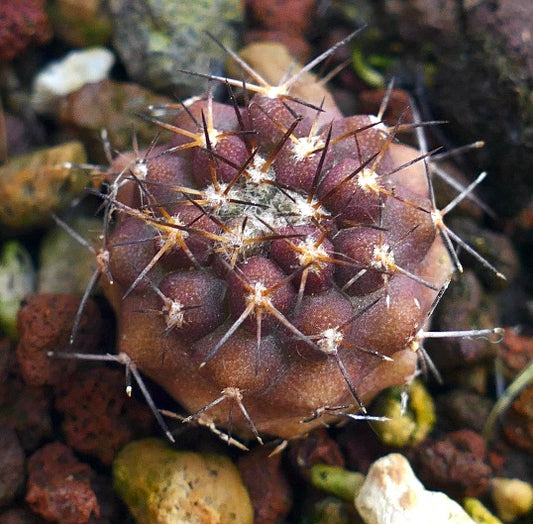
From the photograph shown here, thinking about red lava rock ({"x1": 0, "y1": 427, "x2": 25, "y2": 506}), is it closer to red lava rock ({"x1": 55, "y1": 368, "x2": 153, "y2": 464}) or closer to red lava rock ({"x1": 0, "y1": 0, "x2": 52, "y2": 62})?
red lava rock ({"x1": 55, "y1": 368, "x2": 153, "y2": 464})

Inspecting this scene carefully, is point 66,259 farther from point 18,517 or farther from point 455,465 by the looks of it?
point 455,465

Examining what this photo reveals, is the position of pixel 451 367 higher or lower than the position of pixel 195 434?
higher

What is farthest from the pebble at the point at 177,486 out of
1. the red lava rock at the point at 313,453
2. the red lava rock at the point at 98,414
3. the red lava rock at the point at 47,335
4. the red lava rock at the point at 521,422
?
the red lava rock at the point at 521,422

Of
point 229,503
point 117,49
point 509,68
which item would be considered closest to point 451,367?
point 229,503

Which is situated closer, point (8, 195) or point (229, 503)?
point (229, 503)

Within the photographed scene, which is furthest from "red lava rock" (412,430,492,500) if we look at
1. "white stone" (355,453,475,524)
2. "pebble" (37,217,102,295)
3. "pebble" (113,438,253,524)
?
"pebble" (37,217,102,295)

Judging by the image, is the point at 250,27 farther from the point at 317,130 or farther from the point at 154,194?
the point at 154,194

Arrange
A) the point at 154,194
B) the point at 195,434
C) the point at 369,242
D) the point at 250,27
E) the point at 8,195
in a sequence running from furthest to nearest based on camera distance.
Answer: the point at 250,27, the point at 8,195, the point at 195,434, the point at 154,194, the point at 369,242
